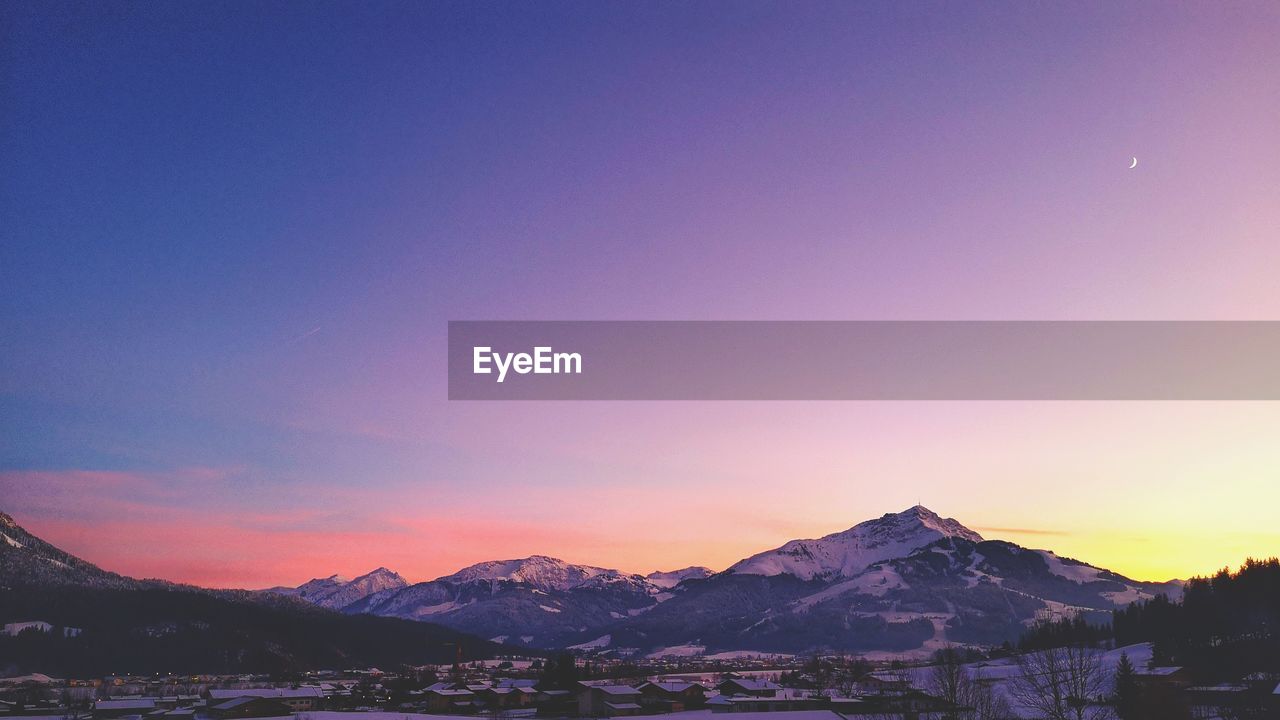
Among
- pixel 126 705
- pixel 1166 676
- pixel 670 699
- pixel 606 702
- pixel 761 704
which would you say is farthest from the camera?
pixel 670 699

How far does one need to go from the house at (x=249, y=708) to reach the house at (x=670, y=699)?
4206cm

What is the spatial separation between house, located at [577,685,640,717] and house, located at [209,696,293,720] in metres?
33.4

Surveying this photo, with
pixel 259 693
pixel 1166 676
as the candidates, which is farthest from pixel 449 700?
pixel 1166 676

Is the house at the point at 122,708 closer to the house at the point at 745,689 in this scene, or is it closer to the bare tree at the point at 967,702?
the house at the point at 745,689

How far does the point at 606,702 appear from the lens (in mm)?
117500

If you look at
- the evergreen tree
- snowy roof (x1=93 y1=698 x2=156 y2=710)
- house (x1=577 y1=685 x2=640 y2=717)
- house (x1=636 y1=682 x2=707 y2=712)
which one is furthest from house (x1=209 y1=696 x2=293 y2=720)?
the evergreen tree

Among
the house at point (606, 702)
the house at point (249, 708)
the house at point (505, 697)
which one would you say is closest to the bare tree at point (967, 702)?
the house at point (606, 702)

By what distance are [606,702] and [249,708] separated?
42.6 meters

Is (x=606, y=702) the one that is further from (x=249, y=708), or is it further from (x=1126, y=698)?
(x=1126, y=698)

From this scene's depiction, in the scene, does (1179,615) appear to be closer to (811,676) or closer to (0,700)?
(811,676)

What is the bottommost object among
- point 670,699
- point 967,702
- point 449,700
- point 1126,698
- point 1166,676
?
point 670,699

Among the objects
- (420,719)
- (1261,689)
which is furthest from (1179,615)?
(420,719)

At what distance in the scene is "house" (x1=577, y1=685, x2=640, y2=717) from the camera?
367ft

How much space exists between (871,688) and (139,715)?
91.1 meters
